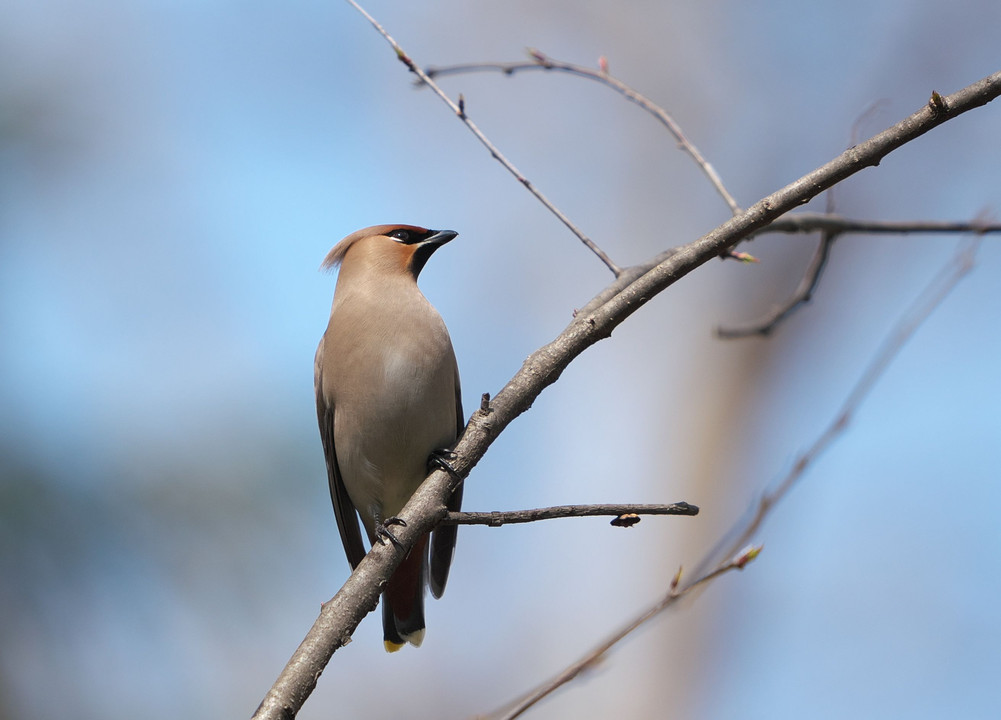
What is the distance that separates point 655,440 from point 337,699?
12.5ft

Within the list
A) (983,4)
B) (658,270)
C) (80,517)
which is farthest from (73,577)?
(983,4)

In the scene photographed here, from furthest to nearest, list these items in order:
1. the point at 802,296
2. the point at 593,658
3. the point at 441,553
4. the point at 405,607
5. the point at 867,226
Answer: the point at 405,607 < the point at 441,553 < the point at 802,296 < the point at 867,226 < the point at 593,658

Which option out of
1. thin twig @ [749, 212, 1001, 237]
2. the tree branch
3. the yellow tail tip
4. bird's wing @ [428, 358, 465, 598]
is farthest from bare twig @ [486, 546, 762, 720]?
the yellow tail tip

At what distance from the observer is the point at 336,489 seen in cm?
504

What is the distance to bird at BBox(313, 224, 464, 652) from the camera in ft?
14.8

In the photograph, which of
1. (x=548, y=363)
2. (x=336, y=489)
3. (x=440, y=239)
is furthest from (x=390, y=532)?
(x=440, y=239)

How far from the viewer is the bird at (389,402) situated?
450cm

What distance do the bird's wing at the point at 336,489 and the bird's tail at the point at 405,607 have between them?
0.87 feet

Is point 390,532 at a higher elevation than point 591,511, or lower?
higher

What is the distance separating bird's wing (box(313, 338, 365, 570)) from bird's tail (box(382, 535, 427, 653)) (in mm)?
264

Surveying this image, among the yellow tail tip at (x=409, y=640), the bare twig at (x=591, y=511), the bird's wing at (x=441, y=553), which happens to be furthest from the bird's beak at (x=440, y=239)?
the bare twig at (x=591, y=511)

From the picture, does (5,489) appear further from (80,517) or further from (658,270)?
(658,270)

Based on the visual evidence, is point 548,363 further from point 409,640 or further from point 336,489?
point 409,640

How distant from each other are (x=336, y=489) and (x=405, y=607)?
69 centimetres
